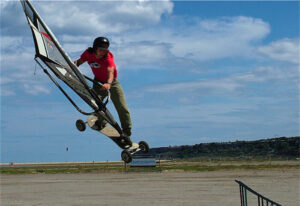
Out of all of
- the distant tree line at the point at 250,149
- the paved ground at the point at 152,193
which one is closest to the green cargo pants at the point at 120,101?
the paved ground at the point at 152,193

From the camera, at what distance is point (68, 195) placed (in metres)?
43.4

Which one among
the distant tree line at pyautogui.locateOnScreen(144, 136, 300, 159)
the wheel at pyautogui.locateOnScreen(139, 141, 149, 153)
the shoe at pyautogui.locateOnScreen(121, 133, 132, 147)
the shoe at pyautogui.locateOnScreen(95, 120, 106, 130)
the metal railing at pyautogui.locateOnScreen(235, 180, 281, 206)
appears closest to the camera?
the shoe at pyautogui.locateOnScreen(95, 120, 106, 130)

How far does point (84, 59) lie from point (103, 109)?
3.72ft

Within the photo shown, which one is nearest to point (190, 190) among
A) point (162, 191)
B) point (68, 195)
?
point (162, 191)

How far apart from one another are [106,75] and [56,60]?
0.93 metres

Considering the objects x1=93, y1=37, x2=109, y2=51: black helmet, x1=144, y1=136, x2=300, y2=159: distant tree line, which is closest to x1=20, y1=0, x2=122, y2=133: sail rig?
x1=93, y1=37, x2=109, y2=51: black helmet

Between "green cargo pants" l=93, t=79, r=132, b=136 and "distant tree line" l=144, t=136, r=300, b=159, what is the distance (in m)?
126

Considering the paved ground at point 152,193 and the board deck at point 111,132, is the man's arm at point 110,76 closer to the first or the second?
the board deck at point 111,132

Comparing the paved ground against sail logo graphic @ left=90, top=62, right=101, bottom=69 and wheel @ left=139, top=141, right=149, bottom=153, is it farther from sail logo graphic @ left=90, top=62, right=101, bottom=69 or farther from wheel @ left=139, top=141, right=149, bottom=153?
sail logo graphic @ left=90, top=62, right=101, bottom=69

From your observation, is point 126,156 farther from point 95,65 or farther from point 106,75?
point 95,65

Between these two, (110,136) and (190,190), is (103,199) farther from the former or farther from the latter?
(110,136)

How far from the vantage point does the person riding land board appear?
7.17 meters

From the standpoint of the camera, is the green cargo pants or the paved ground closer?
the green cargo pants

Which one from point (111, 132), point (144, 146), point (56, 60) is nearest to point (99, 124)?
point (111, 132)
